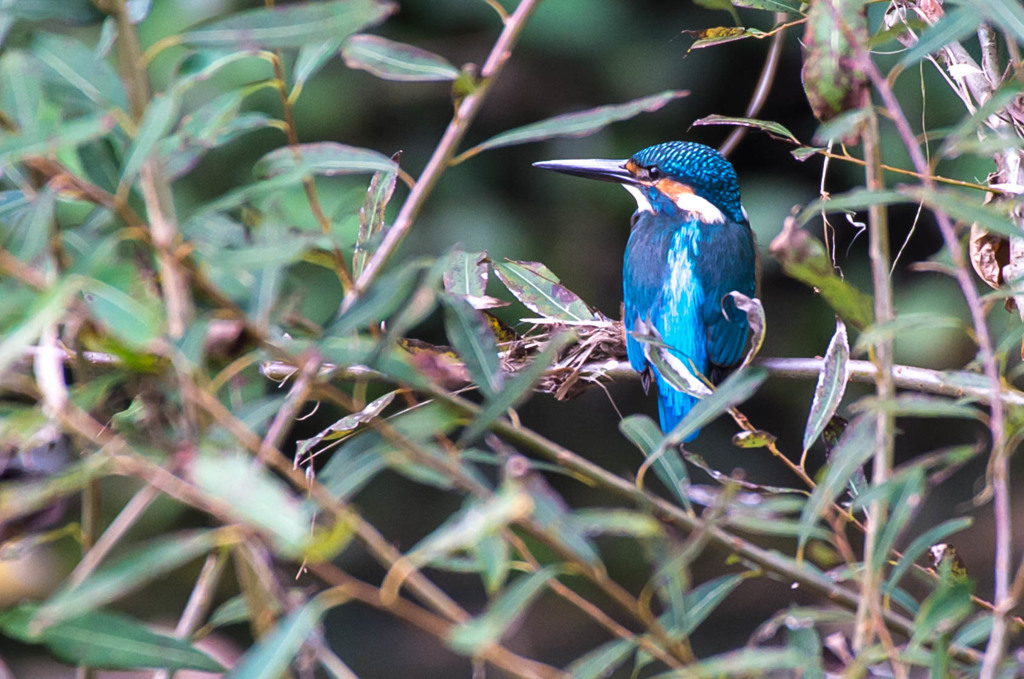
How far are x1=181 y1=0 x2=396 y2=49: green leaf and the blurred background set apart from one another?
1695 mm

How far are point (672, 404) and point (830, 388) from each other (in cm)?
126

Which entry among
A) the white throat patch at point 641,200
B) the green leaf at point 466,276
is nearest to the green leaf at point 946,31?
the green leaf at point 466,276

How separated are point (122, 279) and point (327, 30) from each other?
0.64ft

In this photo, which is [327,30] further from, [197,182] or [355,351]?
[197,182]

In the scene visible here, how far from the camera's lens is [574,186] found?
10.0 ft

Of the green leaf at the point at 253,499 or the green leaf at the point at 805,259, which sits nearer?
the green leaf at the point at 253,499

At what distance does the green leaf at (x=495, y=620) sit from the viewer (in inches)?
19.9

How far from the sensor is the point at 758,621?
3.78 metres

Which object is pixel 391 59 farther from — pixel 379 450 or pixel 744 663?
pixel 744 663

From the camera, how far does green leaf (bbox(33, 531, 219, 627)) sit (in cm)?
51

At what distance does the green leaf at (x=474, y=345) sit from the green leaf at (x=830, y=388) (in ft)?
1.19

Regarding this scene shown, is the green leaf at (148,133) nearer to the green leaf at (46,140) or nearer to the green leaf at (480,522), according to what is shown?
the green leaf at (46,140)

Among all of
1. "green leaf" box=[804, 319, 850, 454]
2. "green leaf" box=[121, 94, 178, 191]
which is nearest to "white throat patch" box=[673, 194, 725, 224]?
"green leaf" box=[804, 319, 850, 454]

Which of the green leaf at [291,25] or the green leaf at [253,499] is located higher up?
the green leaf at [291,25]
